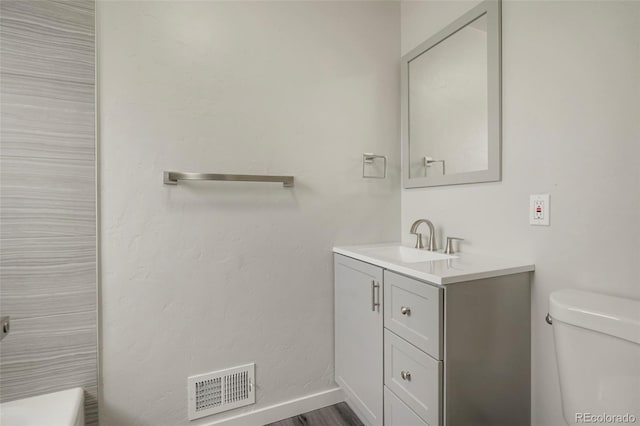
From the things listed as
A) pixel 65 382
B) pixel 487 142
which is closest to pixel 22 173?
pixel 65 382

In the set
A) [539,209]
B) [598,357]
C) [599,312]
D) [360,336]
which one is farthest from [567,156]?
[360,336]

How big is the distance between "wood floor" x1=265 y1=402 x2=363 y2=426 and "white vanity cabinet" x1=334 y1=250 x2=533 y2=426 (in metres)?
0.21

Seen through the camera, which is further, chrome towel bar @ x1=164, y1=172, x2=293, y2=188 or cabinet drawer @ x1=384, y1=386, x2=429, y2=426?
chrome towel bar @ x1=164, y1=172, x2=293, y2=188

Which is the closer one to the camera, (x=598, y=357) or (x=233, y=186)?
(x=598, y=357)

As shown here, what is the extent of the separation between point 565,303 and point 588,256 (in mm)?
224

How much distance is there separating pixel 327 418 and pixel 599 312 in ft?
4.12

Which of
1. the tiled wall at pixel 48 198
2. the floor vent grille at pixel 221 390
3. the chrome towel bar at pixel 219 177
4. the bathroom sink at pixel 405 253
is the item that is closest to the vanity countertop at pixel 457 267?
the bathroom sink at pixel 405 253

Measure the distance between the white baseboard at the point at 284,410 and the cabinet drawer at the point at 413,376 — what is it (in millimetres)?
540

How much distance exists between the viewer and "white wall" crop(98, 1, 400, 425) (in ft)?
4.07

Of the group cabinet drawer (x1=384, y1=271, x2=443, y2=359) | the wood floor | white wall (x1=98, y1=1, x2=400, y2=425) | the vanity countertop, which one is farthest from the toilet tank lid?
the wood floor

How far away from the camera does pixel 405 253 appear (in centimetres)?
164

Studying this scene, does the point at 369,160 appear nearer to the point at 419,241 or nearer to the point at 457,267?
the point at 419,241

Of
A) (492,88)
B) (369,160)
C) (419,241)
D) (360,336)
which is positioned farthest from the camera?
(369,160)
